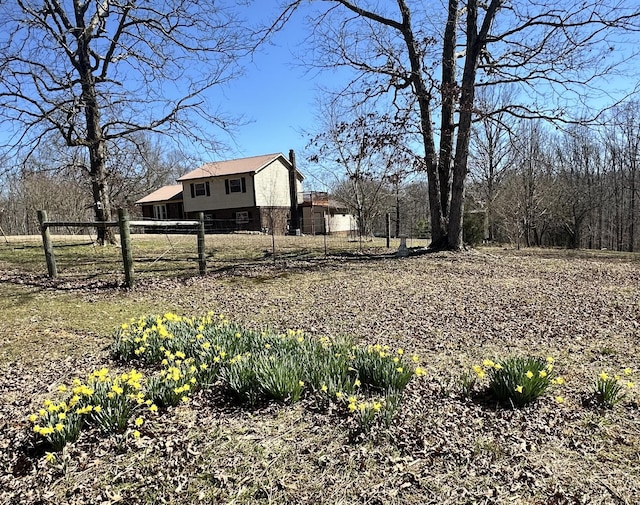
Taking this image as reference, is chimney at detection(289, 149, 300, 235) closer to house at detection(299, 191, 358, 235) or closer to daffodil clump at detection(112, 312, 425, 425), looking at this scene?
house at detection(299, 191, 358, 235)

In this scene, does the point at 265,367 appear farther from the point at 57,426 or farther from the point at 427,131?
the point at 427,131

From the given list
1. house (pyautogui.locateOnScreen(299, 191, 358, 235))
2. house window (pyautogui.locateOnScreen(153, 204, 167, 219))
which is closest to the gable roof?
house (pyautogui.locateOnScreen(299, 191, 358, 235))

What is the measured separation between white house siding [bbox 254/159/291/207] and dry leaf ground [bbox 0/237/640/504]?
81.5ft

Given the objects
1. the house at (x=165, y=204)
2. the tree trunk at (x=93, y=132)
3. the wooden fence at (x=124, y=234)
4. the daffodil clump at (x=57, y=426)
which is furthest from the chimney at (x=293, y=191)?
the daffodil clump at (x=57, y=426)

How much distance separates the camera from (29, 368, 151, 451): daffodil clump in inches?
94.1

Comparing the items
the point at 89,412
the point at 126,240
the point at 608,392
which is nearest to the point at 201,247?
the point at 126,240

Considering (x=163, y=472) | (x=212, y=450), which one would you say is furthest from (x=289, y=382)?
(x=163, y=472)

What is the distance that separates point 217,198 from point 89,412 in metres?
30.5

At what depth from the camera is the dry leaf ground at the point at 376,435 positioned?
2.11 metres

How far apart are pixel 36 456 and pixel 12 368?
205 cm

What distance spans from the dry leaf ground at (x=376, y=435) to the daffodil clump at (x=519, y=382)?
0.37 ft

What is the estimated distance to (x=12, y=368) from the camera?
3.94 meters

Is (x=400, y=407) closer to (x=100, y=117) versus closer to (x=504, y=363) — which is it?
(x=504, y=363)

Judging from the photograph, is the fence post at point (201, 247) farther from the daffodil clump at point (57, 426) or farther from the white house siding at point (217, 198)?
the white house siding at point (217, 198)
